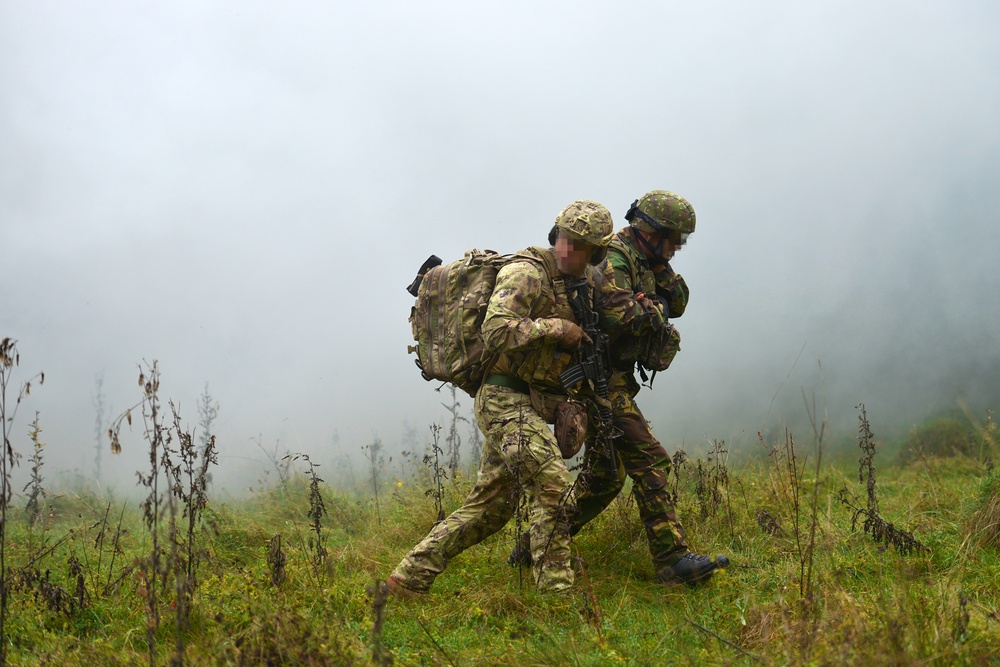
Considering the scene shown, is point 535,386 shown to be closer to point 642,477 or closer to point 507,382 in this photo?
point 507,382

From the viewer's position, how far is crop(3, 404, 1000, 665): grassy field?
10.2 ft

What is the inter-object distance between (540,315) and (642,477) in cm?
125

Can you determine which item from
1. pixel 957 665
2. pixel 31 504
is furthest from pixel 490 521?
pixel 31 504

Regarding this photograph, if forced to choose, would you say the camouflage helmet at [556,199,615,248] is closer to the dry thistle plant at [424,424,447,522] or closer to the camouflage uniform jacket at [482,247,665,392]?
the camouflage uniform jacket at [482,247,665,392]

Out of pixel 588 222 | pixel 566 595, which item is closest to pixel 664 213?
pixel 588 222

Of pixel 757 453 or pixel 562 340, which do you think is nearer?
pixel 562 340

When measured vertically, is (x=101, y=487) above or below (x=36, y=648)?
above

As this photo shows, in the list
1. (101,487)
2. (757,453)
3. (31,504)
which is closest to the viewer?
(31,504)

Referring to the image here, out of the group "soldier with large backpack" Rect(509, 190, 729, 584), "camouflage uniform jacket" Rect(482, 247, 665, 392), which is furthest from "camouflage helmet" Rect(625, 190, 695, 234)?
"camouflage uniform jacket" Rect(482, 247, 665, 392)

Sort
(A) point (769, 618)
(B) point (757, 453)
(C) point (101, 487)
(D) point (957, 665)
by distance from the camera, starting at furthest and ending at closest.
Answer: (B) point (757, 453)
(C) point (101, 487)
(A) point (769, 618)
(D) point (957, 665)

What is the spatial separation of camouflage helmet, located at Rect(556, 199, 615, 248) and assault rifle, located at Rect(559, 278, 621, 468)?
0.32 meters

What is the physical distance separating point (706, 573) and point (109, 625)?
3314mm

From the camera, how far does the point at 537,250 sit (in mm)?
4562

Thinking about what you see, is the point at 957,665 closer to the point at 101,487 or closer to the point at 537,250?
the point at 537,250
